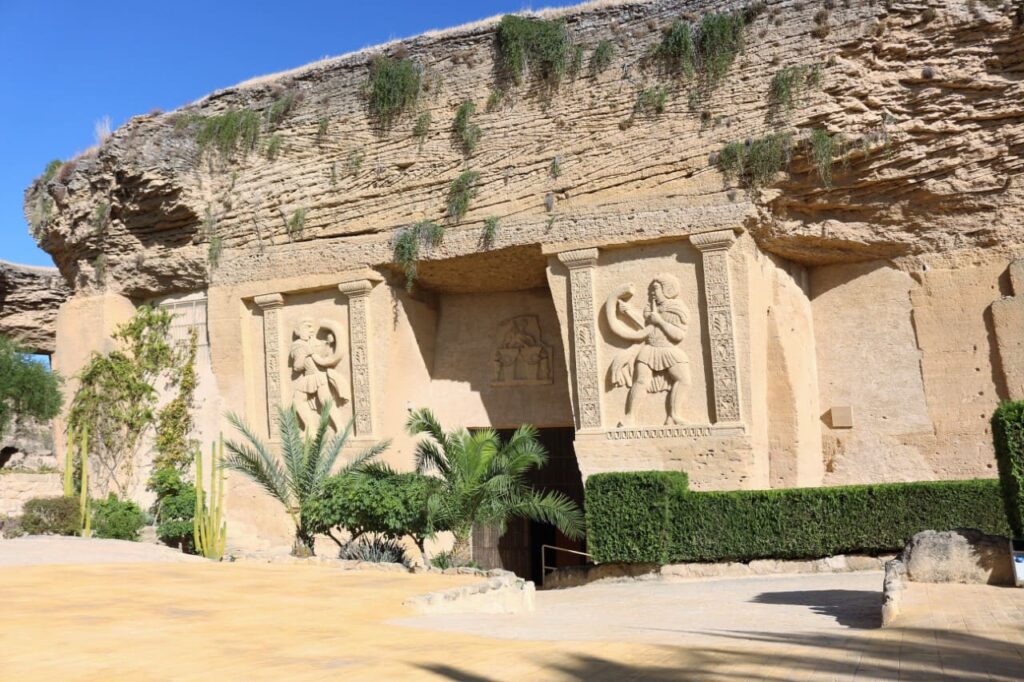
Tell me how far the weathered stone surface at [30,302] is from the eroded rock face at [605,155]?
5.81 m

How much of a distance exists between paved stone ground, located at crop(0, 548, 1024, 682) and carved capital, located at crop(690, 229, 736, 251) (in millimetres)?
5358

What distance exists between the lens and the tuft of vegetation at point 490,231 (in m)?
15.9

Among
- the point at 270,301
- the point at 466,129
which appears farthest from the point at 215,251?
the point at 466,129

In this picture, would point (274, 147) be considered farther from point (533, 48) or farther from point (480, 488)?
point (480, 488)

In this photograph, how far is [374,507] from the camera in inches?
508

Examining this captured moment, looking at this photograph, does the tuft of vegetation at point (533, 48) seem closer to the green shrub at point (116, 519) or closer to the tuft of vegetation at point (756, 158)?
the tuft of vegetation at point (756, 158)

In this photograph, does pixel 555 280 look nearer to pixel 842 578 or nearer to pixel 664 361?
pixel 664 361

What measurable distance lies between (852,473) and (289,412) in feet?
27.3

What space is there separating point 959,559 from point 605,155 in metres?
8.49

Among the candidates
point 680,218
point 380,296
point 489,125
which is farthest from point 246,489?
point 680,218

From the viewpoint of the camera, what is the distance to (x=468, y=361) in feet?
58.2

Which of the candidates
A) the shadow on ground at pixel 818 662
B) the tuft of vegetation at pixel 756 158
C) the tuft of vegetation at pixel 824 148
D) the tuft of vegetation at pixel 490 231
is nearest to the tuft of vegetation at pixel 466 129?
the tuft of vegetation at pixel 490 231

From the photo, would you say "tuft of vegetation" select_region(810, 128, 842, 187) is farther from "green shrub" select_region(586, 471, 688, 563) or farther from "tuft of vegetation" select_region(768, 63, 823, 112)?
"green shrub" select_region(586, 471, 688, 563)

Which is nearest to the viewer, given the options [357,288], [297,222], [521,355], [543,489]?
[357,288]
